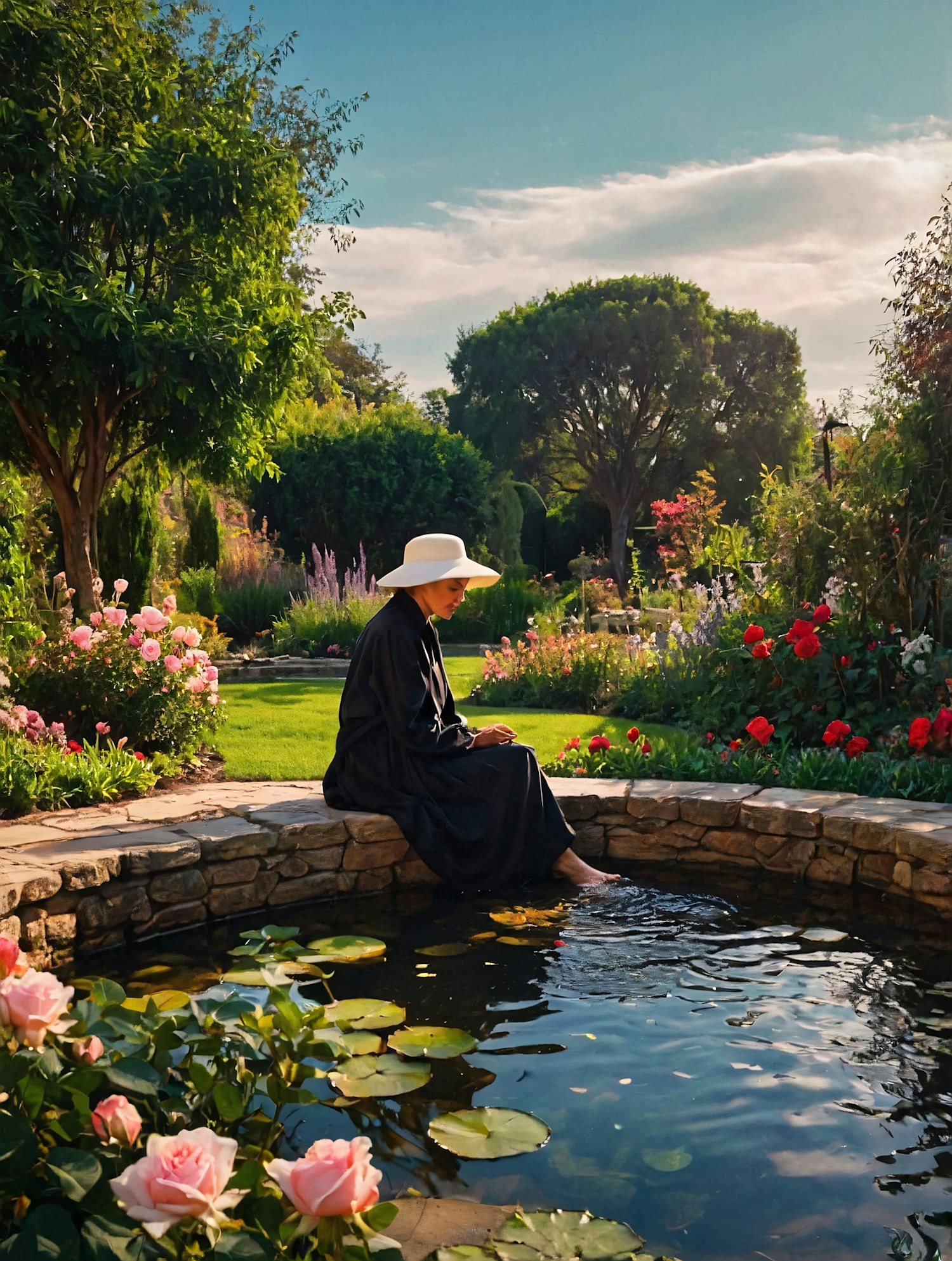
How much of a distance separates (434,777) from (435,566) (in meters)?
0.86

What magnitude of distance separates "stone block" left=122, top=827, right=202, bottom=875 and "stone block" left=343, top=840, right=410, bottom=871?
0.62 metres

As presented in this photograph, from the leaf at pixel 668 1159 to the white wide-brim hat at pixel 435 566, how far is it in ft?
7.70

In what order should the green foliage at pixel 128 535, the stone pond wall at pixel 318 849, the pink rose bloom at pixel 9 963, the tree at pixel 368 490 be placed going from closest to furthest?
the pink rose bloom at pixel 9 963 → the stone pond wall at pixel 318 849 → the green foliage at pixel 128 535 → the tree at pixel 368 490

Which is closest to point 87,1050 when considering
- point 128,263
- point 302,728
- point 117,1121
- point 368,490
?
point 117,1121

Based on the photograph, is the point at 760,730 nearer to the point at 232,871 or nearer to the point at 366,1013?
the point at 232,871

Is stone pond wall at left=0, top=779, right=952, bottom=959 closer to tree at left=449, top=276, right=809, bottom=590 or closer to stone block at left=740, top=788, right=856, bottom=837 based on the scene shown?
stone block at left=740, top=788, right=856, bottom=837

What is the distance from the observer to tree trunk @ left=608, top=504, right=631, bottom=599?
26.0 m

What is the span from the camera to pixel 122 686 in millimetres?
5738

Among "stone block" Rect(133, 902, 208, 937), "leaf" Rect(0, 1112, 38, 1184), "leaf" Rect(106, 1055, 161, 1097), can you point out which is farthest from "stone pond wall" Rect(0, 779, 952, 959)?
"leaf" Rect(0, 1112, 38, 1184)

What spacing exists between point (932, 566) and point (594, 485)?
23563 mm

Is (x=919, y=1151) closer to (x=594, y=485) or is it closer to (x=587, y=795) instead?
(x=587, y=795)

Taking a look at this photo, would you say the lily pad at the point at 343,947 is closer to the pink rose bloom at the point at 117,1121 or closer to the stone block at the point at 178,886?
the stone block at the point at 178,886

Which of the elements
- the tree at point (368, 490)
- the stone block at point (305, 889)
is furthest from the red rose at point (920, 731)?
the tree at point (368, 490)

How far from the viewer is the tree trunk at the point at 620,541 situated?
2602 centimetres
